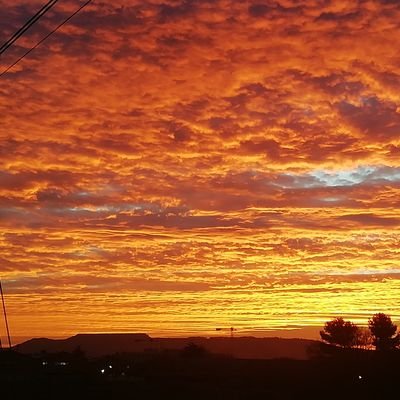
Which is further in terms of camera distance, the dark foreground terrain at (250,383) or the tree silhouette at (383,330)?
the tree silhouette at (383,330)

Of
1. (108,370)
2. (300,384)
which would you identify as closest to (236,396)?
(300,384)

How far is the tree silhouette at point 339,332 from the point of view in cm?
12588

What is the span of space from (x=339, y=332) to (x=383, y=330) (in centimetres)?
742

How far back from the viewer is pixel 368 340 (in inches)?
4985

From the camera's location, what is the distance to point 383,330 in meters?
126

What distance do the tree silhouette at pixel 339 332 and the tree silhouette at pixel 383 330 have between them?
10.7 ft

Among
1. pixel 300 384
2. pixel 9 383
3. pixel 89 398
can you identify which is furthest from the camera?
pixel 300 384

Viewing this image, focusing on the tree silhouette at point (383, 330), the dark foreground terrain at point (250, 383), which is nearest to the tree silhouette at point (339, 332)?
the tree silhouette at point (383, 330)

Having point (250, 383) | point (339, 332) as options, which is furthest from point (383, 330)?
point (250, 383)

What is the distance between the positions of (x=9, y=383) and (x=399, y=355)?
36684 mm

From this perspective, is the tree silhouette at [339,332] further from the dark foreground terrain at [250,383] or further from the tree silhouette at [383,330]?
the dark foreground terrain at [250,383]

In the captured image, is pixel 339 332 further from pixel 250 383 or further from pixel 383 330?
pixel 250 383

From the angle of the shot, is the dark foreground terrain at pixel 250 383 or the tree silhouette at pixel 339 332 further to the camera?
the tree silhouette at pixel 339 332

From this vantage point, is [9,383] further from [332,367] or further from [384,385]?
[332,367]
